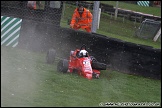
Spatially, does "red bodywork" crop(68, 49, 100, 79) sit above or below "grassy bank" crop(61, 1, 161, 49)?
above

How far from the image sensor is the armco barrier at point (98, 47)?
1480cm

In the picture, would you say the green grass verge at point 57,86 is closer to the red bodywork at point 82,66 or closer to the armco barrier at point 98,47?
the red bodywork at point 82,66

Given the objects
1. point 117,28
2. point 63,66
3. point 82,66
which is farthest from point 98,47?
point 117,28

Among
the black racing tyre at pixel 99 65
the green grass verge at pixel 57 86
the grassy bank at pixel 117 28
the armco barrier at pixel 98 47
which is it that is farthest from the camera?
the grassy bank at pixel 117 28

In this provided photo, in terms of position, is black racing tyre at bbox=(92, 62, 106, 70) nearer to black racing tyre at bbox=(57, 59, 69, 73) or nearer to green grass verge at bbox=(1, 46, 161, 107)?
green grass verge at bbox=(1, 46, 161, 107)

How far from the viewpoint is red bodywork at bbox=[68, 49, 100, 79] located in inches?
536

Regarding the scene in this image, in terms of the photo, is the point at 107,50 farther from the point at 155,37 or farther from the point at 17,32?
the point at 155,37

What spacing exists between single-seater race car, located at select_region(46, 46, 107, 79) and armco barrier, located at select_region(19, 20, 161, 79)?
1058 millimetres

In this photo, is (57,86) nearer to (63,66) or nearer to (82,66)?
(63,66)

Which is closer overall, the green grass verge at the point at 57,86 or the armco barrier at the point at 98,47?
the green grass verge at the point at 57,86

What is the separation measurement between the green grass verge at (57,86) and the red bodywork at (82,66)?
7.7 inches

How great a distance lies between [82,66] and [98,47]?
186 centimetres

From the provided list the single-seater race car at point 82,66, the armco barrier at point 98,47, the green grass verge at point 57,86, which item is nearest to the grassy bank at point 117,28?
the armco barrier at point 98,47

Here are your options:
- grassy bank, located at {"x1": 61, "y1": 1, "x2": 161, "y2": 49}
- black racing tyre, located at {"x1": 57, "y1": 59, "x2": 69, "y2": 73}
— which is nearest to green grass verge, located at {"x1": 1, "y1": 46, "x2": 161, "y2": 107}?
black racing tyre, located at {"x1": 57, "y1": 59, "x2": 69, "y2": 73}
